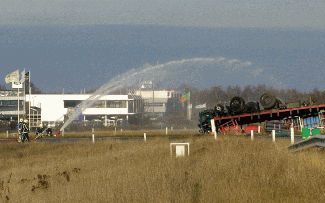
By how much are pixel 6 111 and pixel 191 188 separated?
134969 mm

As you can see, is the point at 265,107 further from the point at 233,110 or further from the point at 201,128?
the point at 201,128

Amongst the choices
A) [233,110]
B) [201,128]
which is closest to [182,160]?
[233,110]

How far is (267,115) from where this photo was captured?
53688 millimetres

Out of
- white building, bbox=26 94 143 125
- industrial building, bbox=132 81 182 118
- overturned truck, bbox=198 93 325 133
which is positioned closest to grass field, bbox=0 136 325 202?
overturned truck, bbox=198 93 325 133

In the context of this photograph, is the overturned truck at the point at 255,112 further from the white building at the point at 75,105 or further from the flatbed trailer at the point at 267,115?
the white building at the point at 75,105

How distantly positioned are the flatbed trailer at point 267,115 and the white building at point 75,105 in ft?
219

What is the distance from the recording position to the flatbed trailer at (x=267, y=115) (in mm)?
52275

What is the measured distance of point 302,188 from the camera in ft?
52.2

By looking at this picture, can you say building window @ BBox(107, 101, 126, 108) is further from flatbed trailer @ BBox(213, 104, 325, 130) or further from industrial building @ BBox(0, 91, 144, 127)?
flatbed trailer @ BBox(213, 104, 325, 130)

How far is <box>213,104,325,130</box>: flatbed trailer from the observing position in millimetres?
52275

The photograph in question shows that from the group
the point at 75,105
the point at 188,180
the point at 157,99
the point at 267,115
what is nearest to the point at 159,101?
the point at 157,99

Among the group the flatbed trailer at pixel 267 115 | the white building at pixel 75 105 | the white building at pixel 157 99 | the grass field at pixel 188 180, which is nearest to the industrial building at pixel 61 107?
the white building at pixel 75 105

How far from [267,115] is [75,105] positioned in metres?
87.8

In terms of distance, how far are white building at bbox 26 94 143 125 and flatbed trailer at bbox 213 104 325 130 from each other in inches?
2631
